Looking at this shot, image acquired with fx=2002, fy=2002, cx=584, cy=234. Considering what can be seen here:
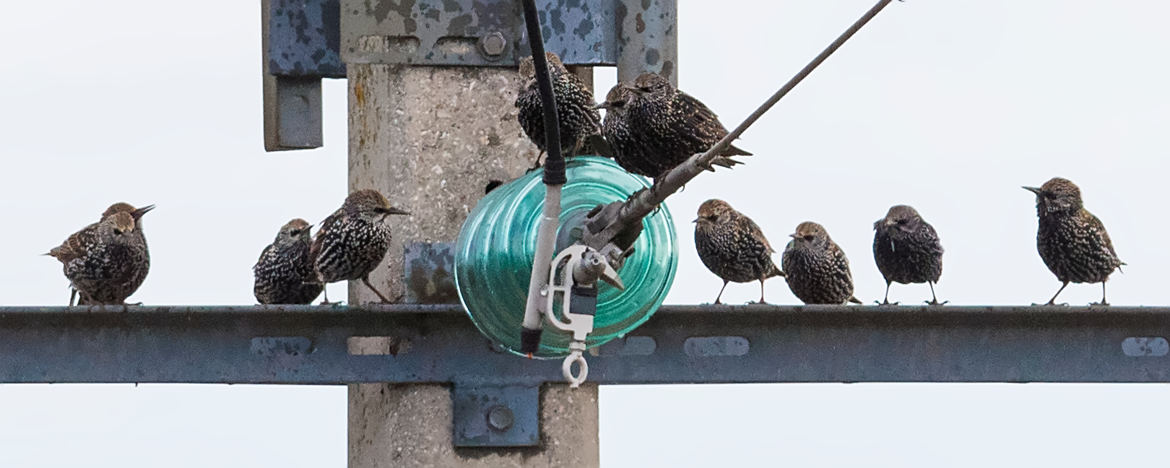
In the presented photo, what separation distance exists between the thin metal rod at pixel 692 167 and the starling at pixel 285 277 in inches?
146

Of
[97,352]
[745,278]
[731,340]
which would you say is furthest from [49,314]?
[745,278]

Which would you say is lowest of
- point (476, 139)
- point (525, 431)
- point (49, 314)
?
point (525, 431)

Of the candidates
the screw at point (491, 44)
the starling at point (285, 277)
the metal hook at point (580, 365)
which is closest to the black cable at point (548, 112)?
the metal hook at point (580, 365)

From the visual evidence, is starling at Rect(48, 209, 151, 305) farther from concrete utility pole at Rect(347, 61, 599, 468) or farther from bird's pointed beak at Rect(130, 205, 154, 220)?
concrete utility pole at Rect(347, 61, 599, 468)

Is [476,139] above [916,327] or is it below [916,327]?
above

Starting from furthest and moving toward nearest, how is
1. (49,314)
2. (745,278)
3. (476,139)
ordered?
(745,278) → (476,139) → (49,314)

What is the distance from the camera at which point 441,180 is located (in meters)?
6.92

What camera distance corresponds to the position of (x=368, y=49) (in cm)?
696

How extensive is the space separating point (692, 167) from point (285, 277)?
13.8 feet

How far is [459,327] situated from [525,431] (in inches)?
16.6

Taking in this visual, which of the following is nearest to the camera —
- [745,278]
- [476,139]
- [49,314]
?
[49,314]

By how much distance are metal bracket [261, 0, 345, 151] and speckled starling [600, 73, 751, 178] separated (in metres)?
1.17

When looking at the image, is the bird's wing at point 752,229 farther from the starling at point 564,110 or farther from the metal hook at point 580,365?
the metal hook at point 580,365

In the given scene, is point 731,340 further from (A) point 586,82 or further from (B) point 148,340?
(B) point 148,340
